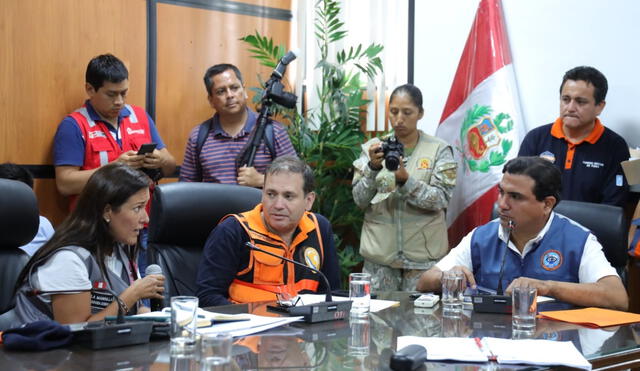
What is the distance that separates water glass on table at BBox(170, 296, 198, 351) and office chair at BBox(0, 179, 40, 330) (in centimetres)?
87

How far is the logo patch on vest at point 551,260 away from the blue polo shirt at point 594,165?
3.25 feet

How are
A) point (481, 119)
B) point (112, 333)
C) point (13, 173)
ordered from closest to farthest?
point (112, 333) → point (13, 173) → point (481, 119)

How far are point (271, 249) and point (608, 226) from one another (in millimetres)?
1186

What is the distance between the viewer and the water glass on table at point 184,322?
163cm

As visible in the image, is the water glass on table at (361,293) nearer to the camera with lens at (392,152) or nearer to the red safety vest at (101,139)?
the camera with lens at (392,152)

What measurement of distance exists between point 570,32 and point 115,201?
281 centimetres

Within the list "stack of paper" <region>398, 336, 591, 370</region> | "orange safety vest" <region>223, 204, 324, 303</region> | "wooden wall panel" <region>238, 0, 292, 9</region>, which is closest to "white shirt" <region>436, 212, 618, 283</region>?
"orange safety vest" <region>223, 204, 324, 303</region>

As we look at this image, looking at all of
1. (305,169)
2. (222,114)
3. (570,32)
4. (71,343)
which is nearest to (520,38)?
(570,32)

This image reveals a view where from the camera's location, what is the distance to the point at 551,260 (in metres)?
2.54

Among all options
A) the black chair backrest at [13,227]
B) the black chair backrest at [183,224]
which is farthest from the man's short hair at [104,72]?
the black chair backrest at [13,227]

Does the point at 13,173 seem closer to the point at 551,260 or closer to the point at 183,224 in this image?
the point at 183,224

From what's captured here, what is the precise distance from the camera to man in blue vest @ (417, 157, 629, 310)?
2.50 meters

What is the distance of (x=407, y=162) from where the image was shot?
3910 mm

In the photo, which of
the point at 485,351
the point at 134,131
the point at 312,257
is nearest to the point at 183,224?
the point at 312,257
